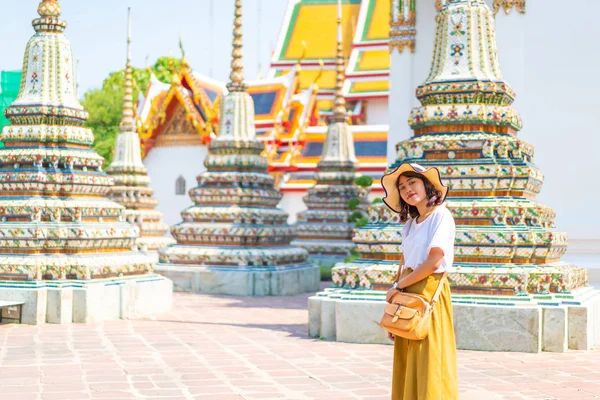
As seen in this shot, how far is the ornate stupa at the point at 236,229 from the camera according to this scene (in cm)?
1395

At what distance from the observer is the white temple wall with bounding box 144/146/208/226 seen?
23094 millimetres

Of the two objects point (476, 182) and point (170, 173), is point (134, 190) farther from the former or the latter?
point (476, 182)

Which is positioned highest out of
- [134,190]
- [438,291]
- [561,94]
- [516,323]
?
[561,94]

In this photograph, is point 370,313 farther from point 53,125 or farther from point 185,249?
point 185,249

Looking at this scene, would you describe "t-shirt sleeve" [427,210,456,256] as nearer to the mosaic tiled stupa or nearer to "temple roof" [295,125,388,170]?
the mosaic tiled stupa

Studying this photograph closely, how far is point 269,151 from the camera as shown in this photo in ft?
72.4

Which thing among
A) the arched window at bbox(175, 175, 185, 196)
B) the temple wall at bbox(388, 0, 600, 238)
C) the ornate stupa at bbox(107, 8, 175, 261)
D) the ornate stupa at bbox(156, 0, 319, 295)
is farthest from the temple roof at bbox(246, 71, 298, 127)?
the temple wall at bbox(388, 0, 600, 238)

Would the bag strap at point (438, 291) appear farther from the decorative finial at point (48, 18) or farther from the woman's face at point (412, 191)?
the decorative finial at point (48, 18)

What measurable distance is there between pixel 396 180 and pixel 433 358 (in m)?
0.97

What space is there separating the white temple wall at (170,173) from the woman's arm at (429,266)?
741 inches

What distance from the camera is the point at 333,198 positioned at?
1833 centimetres

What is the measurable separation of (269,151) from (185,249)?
8056 mm

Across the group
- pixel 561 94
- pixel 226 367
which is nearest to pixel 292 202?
pixel 561 94

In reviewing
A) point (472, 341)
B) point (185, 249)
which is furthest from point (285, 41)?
point (472, 341)
